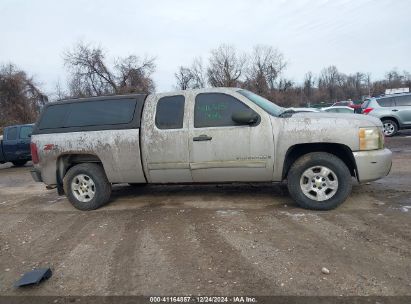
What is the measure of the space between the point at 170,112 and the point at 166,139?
439 mm

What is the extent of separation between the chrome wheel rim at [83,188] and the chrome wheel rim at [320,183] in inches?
137

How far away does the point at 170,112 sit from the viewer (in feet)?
20.3

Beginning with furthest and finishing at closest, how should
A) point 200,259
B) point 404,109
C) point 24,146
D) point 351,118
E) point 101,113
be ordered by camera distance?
point 404,109 < point 24,146 < point 101,113 < point 351,118 < point 200,259

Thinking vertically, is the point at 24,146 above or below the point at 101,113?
below

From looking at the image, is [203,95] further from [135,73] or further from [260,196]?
[135,73]

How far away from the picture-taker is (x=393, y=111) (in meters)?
15.8

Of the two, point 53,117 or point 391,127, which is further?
point 391,127

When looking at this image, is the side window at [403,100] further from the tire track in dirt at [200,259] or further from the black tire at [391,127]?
the tire track in dirt at [200,259]

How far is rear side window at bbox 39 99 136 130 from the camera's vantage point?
643 cm

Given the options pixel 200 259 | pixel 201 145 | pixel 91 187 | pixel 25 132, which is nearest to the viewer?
pixel 200 259

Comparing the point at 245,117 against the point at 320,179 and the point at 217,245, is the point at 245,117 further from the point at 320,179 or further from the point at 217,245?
the point at 217,245

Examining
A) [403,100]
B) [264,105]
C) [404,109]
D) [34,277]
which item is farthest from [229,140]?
[403,100]

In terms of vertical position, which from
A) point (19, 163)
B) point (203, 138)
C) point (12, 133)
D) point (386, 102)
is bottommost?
point (19, 163)

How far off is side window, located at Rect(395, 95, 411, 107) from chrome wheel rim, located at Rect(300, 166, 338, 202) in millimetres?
12008
